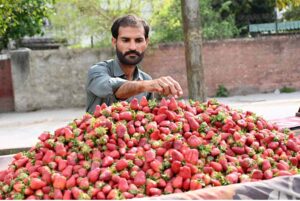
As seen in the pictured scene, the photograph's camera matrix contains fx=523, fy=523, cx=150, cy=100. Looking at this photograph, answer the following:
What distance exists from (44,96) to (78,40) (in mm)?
2890

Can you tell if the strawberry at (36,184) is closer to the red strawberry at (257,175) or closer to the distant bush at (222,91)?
the red strawberry at (257,175)

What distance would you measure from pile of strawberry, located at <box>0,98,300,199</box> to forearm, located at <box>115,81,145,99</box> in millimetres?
180

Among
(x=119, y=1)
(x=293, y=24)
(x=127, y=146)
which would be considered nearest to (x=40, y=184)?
(x=127, y=146)

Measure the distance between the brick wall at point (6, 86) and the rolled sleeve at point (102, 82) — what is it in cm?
1158

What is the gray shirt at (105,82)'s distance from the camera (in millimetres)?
3312

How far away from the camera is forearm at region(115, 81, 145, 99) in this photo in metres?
3.04

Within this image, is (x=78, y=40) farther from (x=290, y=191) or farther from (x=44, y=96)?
(x=290, y=191)

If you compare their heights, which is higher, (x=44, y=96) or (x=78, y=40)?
(x=78, y=40)

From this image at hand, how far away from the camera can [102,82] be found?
338 centimetres

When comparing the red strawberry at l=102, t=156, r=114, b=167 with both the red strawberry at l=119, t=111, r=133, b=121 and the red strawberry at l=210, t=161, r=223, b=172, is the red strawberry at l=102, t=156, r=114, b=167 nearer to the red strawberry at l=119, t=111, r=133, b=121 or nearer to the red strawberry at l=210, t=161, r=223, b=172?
the red strawberry at l=119, t=111, r=133, b=121

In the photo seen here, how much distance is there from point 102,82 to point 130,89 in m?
0.31

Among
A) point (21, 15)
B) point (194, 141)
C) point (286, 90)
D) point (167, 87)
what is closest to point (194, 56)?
point (167, 87)

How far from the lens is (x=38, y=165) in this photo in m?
2.55

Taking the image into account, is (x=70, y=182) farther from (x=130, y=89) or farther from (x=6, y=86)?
(x=6, y=86)
